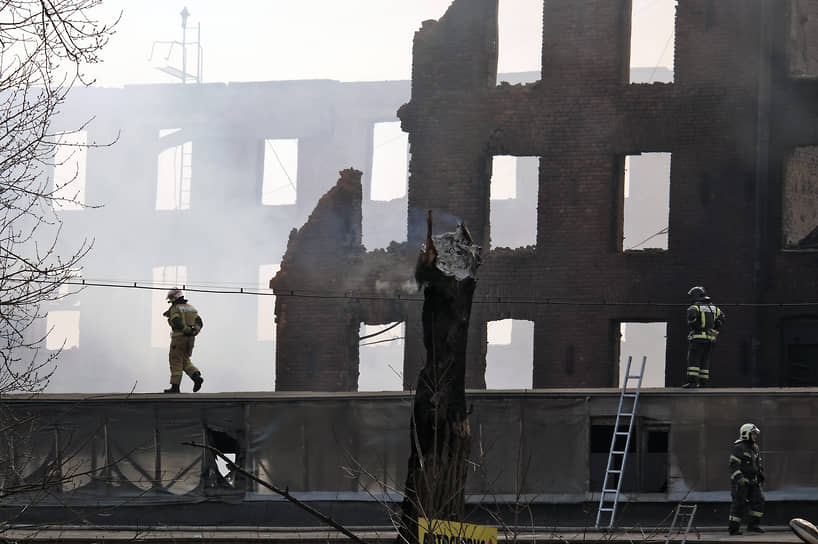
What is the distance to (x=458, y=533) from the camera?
18.4 ft

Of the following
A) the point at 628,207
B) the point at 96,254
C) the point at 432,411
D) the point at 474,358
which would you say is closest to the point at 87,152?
the point at 96,254

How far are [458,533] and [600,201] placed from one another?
51.3 ft

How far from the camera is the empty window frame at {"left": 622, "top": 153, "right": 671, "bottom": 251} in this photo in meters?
40.9

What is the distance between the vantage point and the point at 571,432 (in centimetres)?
1509

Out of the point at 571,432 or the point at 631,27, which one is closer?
the point at 571,432

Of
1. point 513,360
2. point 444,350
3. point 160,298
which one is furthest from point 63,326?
point 444,350

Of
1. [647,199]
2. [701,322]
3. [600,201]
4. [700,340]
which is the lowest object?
[700,340]

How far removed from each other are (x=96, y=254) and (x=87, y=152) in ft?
12.8

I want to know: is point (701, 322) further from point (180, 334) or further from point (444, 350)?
point (444, 350)

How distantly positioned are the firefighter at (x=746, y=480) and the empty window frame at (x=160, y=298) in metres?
→ 28.6

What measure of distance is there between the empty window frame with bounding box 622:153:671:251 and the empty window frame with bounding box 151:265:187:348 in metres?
15.1

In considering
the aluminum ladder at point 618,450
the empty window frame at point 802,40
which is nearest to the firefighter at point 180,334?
the aluminum ladder at point 618,450

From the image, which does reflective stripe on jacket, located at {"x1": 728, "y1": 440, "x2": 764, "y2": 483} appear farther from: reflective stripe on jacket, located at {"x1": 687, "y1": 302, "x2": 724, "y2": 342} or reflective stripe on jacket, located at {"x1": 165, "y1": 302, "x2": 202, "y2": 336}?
reflective stripe on jacket, located at {"x1": 165, "y1": 302, "x2": 202, "y2": 336}

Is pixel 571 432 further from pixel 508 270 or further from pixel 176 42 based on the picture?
pixel 176 42
